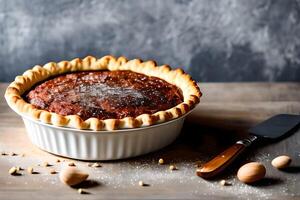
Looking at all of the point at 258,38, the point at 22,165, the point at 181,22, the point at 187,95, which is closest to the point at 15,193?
the point at 22,165

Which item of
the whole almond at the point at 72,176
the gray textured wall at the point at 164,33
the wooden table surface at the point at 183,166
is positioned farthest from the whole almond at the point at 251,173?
the gray textured wall at the point at 164,33

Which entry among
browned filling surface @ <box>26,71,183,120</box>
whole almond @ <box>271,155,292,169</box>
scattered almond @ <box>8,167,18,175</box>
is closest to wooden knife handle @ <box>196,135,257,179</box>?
whole almond @ <box>271,155,292,169</box>

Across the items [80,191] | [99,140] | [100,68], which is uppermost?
[100,68]

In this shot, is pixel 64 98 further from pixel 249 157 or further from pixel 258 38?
pixel 258 38

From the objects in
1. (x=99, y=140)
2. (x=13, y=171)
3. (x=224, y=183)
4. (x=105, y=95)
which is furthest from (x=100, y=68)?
(x=224, y=183)

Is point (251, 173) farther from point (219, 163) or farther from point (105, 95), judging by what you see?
point (105, 95)

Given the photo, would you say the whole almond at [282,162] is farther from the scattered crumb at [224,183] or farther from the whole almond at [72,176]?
the whole almond at [72,176]

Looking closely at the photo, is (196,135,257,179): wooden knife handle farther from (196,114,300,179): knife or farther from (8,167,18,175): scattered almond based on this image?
(8,167,18,175): scattered almond
